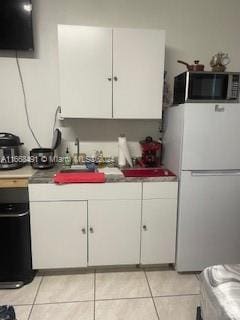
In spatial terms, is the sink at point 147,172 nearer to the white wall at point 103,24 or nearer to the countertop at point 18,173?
the white wall at point 103,24

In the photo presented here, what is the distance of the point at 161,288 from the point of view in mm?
1999

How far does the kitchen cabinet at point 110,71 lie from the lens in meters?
2.03

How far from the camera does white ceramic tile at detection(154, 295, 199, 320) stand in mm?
1721

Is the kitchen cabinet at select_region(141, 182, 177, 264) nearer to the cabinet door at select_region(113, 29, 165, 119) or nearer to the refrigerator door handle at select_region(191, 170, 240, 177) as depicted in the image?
the refrigerator door handle at select_region(191, 170, 240, 177)

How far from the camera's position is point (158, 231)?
211 centimetres

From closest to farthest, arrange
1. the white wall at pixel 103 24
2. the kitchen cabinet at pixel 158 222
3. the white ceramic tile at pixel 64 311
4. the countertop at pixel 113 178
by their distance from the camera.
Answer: the white ceramic tile at pixel 64 311 < the countertop at pixel 113 178 < the kitchen cabinet at pixel 158 222 < the white wall at pixel 103 24

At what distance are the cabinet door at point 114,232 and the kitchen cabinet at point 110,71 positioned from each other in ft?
2.52

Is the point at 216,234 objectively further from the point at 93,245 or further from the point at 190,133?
the point at 93,245

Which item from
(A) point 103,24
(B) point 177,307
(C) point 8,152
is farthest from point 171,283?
(A) point 103,24

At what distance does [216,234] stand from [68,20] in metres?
2.32

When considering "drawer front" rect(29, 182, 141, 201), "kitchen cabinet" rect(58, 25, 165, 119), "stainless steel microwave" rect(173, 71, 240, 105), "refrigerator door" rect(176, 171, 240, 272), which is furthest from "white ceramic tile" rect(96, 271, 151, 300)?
"stainless steel microwave" rect(173, 71, 240, 105)

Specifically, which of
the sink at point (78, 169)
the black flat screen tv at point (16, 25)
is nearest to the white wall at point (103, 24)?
the black flat screen tv at point (16, 25)

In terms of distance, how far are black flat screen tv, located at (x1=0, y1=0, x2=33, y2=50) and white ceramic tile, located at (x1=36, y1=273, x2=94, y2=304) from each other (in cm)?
203

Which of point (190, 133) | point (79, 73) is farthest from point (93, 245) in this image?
point (79, 73)
